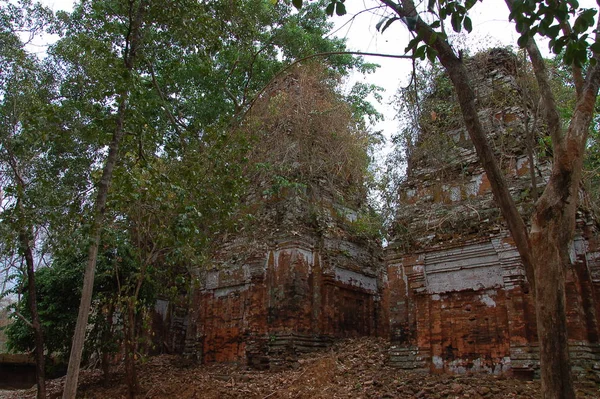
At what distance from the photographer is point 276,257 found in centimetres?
1155

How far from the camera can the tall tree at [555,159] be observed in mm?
3676

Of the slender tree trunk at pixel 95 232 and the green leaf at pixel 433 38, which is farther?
the slender tree trunk at pixel 95 232

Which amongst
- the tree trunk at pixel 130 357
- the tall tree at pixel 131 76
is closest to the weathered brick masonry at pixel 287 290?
the tree trunk at pixel 130 357

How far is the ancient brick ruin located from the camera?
8312 millimetres

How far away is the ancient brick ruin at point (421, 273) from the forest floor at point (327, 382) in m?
0.41

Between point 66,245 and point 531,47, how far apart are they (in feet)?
20.9

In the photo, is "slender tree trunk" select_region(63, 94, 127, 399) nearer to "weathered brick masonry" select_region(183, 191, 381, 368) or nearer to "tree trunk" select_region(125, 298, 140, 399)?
"tree trunk" select_region(125, 298, 140, 399)

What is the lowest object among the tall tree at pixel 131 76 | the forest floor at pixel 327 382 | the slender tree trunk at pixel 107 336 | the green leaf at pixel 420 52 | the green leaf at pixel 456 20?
the forest floor at pixel 327 382

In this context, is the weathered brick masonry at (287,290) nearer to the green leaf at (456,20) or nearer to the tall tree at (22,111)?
the tall tree at (22,111)

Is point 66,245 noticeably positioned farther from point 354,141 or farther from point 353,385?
point 354,141

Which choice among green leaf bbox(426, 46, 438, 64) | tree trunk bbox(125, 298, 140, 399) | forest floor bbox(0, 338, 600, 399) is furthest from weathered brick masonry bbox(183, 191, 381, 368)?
green leaf bbox(426, 46, 438, 64)

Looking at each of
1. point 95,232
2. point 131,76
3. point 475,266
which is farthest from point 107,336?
point 475,266

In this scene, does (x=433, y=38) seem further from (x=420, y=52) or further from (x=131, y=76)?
(x=131, y=76)

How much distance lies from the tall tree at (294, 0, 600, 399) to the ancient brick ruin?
2.86 metres
